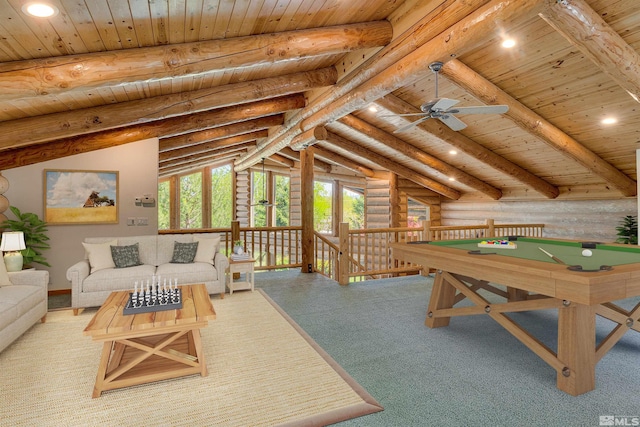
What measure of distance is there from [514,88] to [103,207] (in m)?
6.28

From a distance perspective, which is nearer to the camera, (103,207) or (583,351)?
(583,351)

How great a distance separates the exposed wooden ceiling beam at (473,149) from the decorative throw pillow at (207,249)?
332 cm

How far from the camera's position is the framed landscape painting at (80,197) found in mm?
5473

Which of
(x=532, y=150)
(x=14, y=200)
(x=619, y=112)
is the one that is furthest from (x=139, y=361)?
(x=532, y=150)

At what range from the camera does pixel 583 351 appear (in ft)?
8.43

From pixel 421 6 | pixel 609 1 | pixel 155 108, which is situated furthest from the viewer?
pixel 155 108

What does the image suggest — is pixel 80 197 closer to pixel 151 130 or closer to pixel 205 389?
pixel 151 130

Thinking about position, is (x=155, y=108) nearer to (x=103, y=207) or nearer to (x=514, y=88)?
(x=103, y=207)

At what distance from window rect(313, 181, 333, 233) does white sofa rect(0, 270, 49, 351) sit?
848 cm

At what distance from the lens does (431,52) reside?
10.7 ft

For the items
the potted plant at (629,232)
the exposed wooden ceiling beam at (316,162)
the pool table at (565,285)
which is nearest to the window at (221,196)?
the exposed wooden ceiling beam at (316,162)

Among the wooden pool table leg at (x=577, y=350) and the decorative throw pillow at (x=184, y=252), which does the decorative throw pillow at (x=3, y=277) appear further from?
the wooden pool table leg at (x=577, y=350)

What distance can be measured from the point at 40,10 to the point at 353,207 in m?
9.94

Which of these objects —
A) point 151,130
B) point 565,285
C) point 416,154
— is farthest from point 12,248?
point 416,154
